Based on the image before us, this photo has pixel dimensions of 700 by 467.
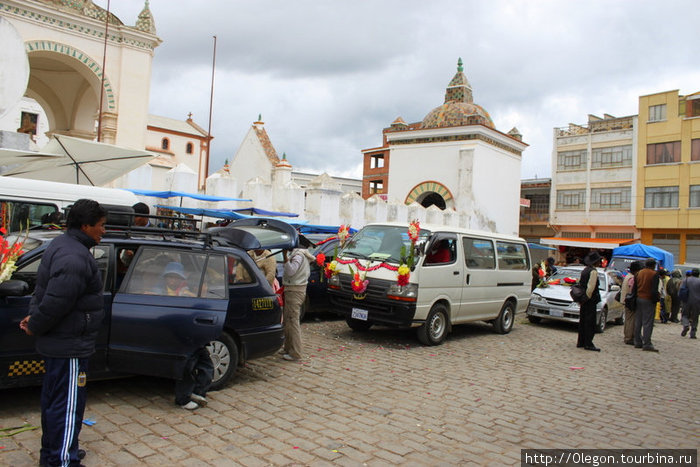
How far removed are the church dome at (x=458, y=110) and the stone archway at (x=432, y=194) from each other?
9.00 ft

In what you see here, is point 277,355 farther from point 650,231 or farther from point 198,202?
point 650,231

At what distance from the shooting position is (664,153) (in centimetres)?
3625

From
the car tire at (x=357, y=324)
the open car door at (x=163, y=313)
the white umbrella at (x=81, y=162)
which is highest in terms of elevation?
the white umbrella at (x=81, y=162)

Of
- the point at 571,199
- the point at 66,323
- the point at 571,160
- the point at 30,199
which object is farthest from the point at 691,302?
the point at 571,160

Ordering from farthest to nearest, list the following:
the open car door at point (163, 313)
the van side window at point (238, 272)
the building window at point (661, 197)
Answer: the building window at point (661, 197), the van side window at point (238, 272), the open car door at point (163, 313)

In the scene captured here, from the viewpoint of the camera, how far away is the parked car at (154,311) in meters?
4.44

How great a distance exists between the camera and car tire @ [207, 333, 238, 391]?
217 inches

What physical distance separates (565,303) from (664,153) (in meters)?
30.0

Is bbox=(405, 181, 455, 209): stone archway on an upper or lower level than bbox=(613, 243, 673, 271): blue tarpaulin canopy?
upper

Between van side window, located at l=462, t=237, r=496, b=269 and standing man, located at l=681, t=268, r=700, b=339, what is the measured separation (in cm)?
620

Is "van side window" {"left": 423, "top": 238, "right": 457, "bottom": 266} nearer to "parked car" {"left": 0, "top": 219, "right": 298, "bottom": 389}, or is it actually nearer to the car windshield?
"parked car" {"left": 0, "top": 219, "right": 298, "bottom": 389}

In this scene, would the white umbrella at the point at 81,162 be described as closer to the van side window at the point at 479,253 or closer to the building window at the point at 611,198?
the van side window at the point at 479,253

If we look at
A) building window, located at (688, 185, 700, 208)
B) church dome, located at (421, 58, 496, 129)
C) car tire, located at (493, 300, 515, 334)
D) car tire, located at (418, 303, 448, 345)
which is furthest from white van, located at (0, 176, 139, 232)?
building window, located at (688, 185, 700, 208)

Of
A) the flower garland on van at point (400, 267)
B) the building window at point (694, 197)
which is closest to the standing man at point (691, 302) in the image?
the flower garland on van at point (400, 267)
